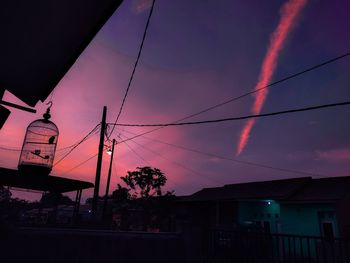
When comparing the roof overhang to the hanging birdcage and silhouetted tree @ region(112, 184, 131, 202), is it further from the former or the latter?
silhouetted tree @ region(112, 184, 131, 202)

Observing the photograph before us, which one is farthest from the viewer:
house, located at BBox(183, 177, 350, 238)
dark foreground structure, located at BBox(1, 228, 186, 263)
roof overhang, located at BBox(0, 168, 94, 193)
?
house, located at BBox(183, 177, 350, 238)

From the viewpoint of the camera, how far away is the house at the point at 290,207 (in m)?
18.1

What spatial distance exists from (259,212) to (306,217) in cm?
567

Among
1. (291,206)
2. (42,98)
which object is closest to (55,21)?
(42,98)

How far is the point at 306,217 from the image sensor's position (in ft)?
64.0

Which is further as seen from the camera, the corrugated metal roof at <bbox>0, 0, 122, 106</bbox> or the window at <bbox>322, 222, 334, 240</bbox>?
the window at <bbox>322, 222, 334, 240</bbox>

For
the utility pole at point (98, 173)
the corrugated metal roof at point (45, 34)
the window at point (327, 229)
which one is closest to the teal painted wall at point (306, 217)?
the window at point (327, 229)

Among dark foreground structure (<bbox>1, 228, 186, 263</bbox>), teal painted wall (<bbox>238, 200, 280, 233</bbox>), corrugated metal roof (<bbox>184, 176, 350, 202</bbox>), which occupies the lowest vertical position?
dark foreground structure (<bbox>1, 228, 186, 263</bbox>)

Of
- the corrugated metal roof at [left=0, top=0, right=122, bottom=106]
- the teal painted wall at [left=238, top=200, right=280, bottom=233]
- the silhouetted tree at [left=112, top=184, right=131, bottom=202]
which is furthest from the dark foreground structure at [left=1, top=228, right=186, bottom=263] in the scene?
the silhouetted tree at [left=112, top=184, right=131, bottom=202]

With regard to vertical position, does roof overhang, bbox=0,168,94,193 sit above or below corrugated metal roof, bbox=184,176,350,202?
below

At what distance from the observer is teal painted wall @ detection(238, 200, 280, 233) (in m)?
23.1

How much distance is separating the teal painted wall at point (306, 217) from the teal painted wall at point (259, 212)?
2.20 metres

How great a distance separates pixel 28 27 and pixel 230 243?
19.9 ft

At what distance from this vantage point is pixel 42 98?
4.88 m
